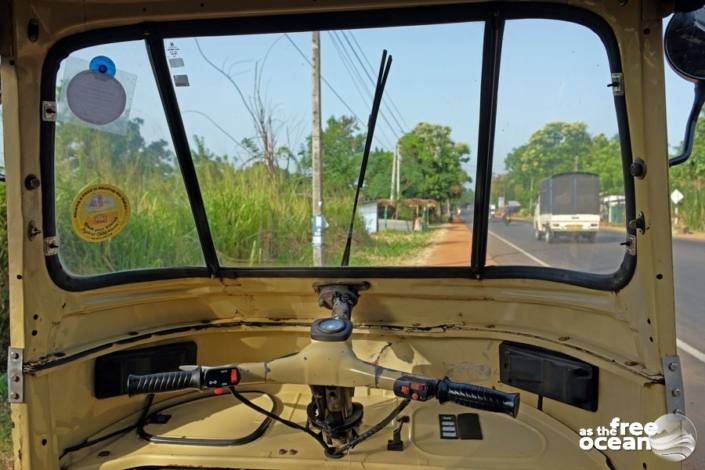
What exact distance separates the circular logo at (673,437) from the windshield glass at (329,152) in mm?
560

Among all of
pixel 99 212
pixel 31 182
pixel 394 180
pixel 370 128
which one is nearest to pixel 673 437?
pixel 394 180

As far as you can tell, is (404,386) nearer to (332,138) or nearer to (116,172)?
(332,138)

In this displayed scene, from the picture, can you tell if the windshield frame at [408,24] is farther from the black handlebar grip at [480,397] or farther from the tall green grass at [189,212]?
the black handlebar grip at [480,397]

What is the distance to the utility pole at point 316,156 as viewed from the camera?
1932 mm

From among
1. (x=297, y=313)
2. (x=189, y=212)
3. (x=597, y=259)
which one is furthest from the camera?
(x=297, y=313)

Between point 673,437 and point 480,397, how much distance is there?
2.38 feet

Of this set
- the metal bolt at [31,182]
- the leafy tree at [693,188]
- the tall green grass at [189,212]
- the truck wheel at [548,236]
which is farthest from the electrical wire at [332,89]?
the leafy tree at [693,188]


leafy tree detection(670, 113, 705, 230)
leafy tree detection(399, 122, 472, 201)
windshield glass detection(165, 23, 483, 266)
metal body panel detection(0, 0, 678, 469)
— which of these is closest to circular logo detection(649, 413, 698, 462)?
metal body panel detection(0, 0, 678, 469)

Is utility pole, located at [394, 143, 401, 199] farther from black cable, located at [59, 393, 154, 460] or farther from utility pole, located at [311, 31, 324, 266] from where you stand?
black cable, located at [59, 393, 154, 460]

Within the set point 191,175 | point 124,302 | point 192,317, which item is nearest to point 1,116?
point 191,175

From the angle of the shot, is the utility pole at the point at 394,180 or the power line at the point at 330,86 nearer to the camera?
the power line at the point at 330,86

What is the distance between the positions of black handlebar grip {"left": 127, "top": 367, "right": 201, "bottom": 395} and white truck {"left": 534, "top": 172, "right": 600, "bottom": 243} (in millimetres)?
1497

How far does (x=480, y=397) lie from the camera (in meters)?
1.36

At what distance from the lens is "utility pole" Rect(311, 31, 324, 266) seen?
76.1 inches
